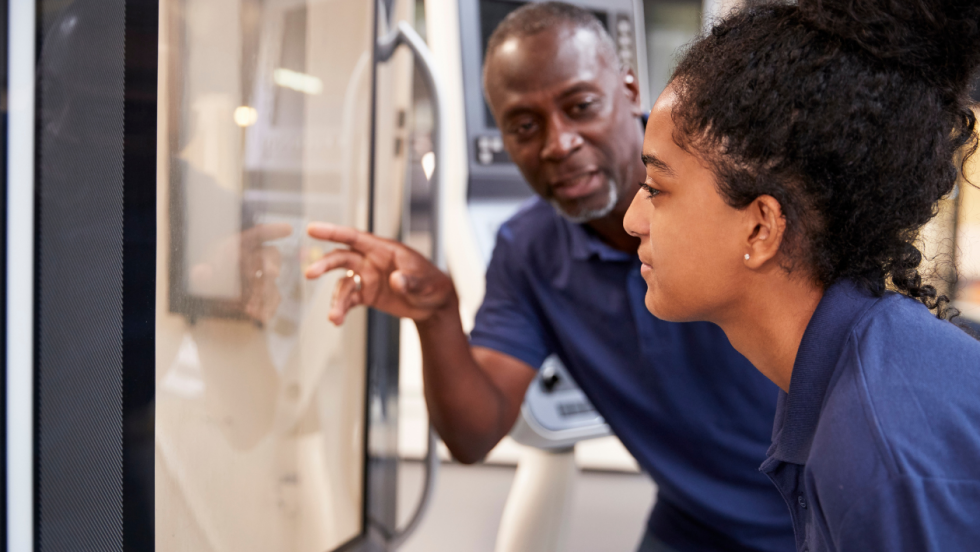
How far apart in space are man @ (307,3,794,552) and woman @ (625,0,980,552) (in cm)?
51

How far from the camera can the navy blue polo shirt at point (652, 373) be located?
4.07 feet

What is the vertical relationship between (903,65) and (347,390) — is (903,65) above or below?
above

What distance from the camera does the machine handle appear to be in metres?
1.34

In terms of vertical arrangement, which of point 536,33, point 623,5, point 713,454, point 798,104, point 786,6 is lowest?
point 713,454

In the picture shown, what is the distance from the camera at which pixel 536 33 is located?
1.30m

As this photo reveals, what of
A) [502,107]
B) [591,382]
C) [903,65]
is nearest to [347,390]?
[591,382]

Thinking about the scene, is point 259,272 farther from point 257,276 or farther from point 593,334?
point 593,334

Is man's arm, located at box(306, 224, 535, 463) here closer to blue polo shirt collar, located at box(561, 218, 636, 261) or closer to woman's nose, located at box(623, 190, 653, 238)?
blue polo shirt collar, located at box(561, 218, 636, 261)

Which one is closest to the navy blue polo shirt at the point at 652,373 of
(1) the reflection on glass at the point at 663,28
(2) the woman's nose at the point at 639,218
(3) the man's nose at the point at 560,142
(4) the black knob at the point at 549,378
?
(3) the man's nose at the point at 560,142

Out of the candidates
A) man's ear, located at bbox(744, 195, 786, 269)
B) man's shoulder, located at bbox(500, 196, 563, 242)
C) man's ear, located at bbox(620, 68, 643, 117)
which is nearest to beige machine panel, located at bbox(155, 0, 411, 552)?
man's shoulder, located at bbox(500, 196, 563, 242)

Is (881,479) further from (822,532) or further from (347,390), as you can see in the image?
(347,390)

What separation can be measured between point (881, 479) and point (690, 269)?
0.24 metres

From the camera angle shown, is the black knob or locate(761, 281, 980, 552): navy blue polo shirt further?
the black knob

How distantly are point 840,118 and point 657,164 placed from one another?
0.53 ft
